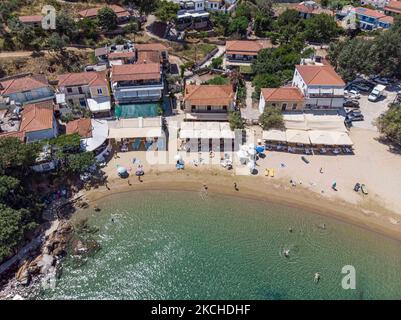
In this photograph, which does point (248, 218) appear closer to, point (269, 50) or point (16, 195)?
point (16, 195)

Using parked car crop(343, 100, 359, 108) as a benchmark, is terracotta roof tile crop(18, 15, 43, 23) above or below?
above

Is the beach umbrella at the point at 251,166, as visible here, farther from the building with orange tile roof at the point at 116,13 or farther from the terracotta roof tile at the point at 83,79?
the building with orange tile roof at the point at 116,13

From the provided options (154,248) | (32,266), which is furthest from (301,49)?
(32,266)

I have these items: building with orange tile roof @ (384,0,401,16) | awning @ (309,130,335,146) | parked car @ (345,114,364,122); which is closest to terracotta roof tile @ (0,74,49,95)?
awning @ (309,130,335,146)

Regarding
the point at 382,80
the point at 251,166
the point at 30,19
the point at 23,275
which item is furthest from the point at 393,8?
the point at 23,275

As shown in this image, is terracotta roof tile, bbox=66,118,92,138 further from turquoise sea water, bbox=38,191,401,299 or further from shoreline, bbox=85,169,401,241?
turquoise sea water, bbox=38,191,401,299

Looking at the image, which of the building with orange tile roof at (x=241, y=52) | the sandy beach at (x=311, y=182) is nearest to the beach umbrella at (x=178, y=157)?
the sandy beach at (x=311, y=182)
